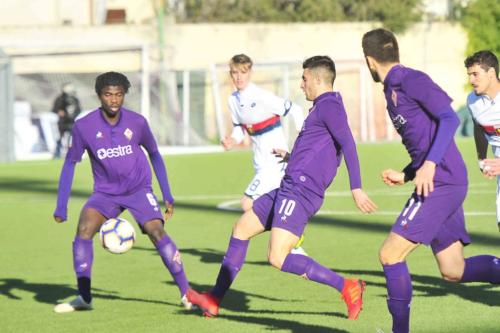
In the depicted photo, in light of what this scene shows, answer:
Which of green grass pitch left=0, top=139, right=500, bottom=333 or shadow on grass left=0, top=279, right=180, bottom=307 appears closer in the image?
green grass pitch left=0, top=139, right=500, bottom=333

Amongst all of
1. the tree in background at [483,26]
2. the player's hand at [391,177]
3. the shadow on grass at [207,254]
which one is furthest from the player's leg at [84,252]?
the tree in background at [483,26]

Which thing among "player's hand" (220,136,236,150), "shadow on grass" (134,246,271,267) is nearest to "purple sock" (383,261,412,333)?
"player's hand" (220,136,236,150)

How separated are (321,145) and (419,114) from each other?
4.27 ft

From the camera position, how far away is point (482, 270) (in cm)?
917

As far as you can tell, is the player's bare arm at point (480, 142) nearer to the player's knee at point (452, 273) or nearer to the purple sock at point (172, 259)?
the player's knee at point (452, 273)

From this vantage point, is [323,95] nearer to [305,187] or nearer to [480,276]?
[305,187]

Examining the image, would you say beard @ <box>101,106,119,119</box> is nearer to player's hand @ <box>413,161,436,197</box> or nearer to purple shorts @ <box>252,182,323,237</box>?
purple shorts @ <box>252,182,323,237</box>

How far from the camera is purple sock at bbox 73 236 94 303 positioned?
10.2 m

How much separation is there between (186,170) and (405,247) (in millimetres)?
20963

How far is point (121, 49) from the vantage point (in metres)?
35.1

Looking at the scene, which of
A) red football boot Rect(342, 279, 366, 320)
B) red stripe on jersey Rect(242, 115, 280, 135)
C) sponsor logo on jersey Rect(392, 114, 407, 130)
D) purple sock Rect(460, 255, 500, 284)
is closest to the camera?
sponsor logo on jersey Rect(392, 114, 407, 130)

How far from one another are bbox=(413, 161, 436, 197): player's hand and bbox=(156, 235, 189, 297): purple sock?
3284mm

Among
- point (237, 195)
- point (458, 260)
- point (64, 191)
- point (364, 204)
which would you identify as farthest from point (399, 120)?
point (237, 195)

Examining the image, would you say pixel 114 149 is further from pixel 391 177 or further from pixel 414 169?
pixel 391 177
